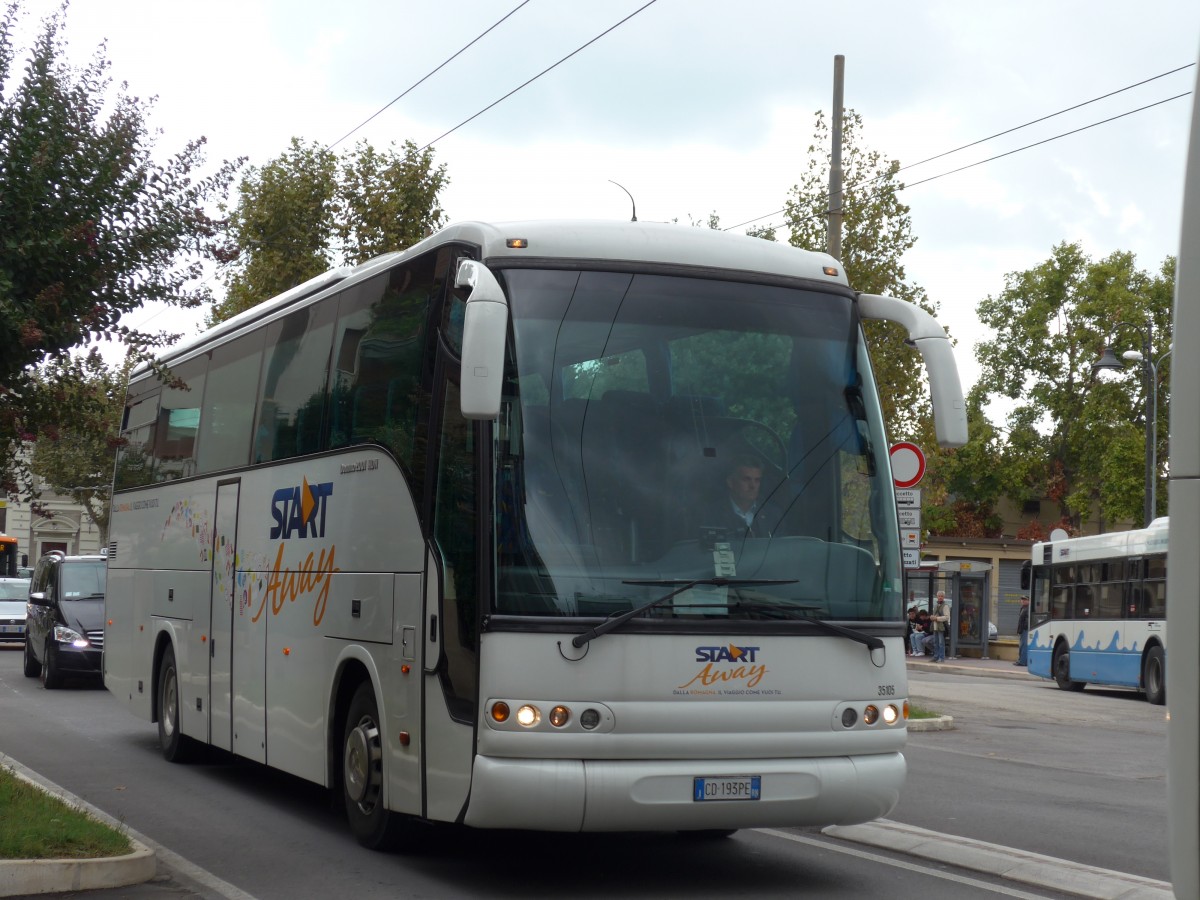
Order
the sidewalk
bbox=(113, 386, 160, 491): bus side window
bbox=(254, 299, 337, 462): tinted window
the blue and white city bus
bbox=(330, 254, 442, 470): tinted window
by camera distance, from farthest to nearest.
Answer: the sidewalk, the blue and white city bus, bbox=(113, 386, 160, 491): bus side window, bbox=(254, 299, 337, 462): tinted window, bbox=(330, 254, 442, 470): tinted window

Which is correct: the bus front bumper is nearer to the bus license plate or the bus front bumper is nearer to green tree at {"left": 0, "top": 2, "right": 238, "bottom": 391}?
the bus license plate

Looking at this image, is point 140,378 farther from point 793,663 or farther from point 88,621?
point 793,663

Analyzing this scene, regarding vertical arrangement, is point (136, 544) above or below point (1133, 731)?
above

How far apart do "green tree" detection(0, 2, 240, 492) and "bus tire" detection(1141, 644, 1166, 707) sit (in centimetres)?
2166

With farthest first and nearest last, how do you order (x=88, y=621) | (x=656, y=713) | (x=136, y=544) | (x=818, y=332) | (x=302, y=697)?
(x=88, y=621) < (x=136, y=544) < (x=302, y=697) < (x=818, y=332) < (x=656, y=713)

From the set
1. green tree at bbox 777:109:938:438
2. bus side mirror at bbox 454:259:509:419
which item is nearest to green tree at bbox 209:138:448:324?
green tree at bbox 777:109:938:438

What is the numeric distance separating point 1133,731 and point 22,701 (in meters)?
14.4

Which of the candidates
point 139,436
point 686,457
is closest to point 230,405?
point 139,436

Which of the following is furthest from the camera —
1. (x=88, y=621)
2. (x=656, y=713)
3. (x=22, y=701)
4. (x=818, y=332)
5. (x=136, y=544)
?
(x=88, y=621)

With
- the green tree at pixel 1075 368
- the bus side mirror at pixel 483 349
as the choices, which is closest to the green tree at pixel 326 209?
the bus side mirror at pixel 483 349

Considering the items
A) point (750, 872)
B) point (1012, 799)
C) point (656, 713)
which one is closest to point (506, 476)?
point (656, 713)

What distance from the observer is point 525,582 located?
7.85 meters

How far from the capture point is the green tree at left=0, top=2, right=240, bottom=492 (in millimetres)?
9094

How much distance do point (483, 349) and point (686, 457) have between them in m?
1.26
